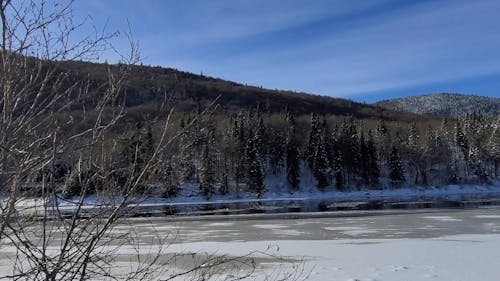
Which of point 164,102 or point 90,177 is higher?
point 164,102

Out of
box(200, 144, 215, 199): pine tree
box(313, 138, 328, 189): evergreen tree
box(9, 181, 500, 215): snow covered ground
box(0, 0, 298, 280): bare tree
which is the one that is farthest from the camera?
box(313, 138, 328, 189): evergreen tree

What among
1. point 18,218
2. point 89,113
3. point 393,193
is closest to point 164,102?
point 89,113

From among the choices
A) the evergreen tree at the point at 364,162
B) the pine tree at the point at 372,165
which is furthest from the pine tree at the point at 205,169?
the pine tree at the point at 372,165

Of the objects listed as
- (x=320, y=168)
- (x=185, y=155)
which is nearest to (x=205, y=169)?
(x=185, y=155)

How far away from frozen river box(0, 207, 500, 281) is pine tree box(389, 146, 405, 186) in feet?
186

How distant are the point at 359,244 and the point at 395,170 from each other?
70.2 m

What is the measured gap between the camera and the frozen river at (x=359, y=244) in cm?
1380

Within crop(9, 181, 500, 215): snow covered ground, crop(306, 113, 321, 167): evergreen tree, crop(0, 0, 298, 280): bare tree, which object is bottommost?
crop(9, 181, 500, 215): snow covered ground

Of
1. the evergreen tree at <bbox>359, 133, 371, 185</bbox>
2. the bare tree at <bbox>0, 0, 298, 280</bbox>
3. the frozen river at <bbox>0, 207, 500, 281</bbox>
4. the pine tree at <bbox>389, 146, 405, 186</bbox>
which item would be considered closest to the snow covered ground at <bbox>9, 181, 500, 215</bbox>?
the pine tree at <bbox>389, 146, 405, 186</bbox>

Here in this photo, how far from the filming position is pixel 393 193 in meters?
81.4

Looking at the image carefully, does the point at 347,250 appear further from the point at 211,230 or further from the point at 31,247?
the point at 31,247

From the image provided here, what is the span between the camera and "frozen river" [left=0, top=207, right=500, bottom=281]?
13797 millimetres

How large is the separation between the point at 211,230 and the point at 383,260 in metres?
13.5

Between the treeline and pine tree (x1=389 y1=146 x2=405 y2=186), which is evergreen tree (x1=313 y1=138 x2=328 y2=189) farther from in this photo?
pine tree (x1=389 y1=146 x2=405 y2=186)
